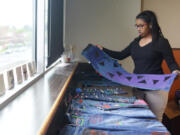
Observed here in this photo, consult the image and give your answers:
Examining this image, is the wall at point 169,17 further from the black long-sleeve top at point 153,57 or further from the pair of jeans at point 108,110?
the pair of jeans at point 108,110

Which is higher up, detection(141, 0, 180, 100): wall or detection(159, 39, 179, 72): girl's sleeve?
detection(141, 0, 180, 100): wall

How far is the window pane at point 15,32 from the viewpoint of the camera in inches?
47.8

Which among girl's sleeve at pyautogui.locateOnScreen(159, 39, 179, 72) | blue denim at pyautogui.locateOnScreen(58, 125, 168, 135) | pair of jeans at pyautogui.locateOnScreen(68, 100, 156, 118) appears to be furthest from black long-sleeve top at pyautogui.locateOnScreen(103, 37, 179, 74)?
blue denim at pyautogui.locateOnScreen(58, 125, 168, 135)

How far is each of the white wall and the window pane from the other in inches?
43.2

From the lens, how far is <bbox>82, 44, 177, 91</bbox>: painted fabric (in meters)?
1.64

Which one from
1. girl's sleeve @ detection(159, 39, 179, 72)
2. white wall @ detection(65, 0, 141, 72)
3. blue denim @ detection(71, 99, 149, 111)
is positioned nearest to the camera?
blue denim @ detection(71, 99, 149, 111)

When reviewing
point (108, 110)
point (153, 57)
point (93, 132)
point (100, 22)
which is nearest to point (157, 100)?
point (153, 57)

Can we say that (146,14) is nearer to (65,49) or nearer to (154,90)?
(154,90)

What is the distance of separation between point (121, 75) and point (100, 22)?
44.0 inches

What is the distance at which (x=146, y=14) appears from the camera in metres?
1.73

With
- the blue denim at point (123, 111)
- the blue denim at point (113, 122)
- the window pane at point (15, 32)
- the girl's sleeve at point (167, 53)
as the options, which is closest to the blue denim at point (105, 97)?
the blue denim at point (123, 111)

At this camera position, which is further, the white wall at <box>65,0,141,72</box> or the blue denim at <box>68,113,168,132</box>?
the white wall at <box>65,0,141,72</box>

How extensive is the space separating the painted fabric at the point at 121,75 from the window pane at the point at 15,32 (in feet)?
1.95

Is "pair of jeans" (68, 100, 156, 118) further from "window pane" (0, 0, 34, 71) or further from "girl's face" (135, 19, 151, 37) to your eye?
"girl's face" (135, 19, 151, 37)
